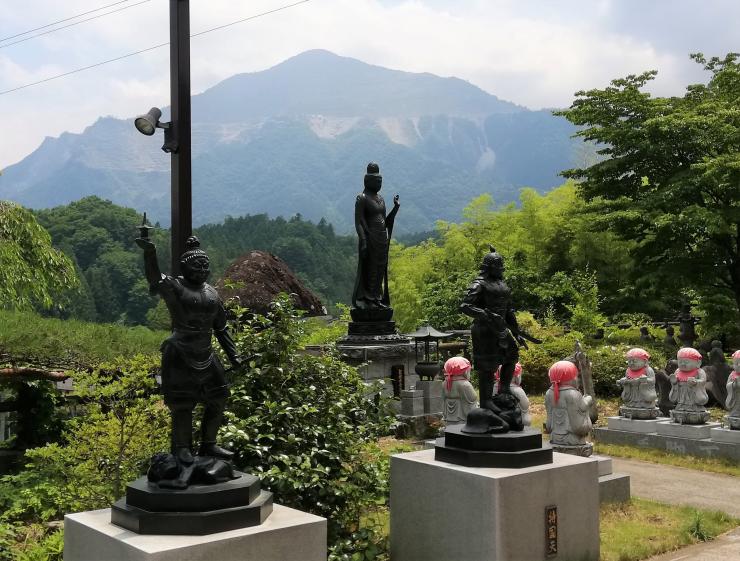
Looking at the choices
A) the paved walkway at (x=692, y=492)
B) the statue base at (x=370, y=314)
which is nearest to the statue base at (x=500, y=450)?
the paved walkway at (x=692, y=492)

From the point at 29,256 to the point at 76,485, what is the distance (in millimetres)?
10197

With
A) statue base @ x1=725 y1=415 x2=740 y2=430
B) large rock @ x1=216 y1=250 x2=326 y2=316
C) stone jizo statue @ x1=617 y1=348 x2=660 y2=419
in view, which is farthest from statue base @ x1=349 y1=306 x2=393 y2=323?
large rock @ x1=216 y1=250 x2=326 y2=316

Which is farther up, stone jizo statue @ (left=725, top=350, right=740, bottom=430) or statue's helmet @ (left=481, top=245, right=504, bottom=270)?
statue's helmet @ (left=481, top=245, right=504, bottom=270)

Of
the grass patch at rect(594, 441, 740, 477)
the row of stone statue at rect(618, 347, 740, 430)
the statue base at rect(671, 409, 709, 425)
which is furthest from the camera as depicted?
the statue base at rect(671, 409, 709, 425)

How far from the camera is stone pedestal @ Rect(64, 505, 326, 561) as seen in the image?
14.2 feet

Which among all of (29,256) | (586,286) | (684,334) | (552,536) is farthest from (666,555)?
(586,286)

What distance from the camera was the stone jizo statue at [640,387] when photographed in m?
12.6

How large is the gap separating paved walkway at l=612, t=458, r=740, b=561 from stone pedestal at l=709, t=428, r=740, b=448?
917 mm

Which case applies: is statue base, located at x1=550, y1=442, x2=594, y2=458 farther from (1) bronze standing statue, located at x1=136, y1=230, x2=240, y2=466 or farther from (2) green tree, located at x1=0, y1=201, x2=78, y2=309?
(2) green tree, located at x1=0, y1=201, x2=78, y2=309

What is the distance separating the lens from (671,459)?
37.4 feet

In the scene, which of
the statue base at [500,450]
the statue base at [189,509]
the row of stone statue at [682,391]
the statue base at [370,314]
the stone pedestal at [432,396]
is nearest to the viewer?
the statue base at [189,509]

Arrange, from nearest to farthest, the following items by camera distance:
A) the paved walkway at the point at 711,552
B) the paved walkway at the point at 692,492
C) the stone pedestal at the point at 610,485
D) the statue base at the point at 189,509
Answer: the statue base at the point at 189,509, the paved walkway at the point at 711,552, the paved walkway at the point at 692,492, the stone pedestal at the point at 610,485

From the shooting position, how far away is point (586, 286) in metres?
25.9

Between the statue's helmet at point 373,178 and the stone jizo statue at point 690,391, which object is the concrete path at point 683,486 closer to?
the stone jizo statue at point 690,391
